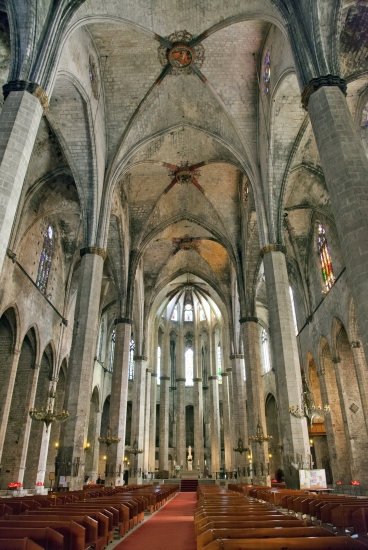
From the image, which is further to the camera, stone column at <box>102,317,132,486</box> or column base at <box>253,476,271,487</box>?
stone column at <box>102,317,132,486</box>

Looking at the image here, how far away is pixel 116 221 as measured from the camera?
76.1 feet

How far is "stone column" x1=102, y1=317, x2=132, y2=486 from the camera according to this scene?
21109 mm

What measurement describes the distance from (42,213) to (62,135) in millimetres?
5038

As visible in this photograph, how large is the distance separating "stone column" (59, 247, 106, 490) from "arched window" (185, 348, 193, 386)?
28.4 m

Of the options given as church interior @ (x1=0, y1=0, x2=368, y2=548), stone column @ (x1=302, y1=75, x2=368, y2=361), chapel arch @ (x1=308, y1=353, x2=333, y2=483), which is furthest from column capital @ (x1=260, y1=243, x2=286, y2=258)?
chapel arch @ (x1=308, y1=353, x2=333, y2=483)

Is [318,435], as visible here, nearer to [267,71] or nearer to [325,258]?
[325,258]

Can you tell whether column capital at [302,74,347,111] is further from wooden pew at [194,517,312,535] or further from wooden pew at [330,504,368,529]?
wooden pew at [194,517,312,535]

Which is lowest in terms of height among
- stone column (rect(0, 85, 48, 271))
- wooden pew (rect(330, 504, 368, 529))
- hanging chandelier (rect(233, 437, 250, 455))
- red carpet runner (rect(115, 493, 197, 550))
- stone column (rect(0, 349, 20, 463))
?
red carpet runner (rect(115, 493, 197, 550))

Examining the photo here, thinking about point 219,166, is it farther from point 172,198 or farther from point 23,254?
point 23,254

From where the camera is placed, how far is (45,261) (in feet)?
76.2

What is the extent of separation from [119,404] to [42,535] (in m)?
19.6

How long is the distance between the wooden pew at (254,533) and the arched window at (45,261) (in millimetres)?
20281

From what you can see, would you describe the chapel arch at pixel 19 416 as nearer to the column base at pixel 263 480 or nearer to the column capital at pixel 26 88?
the column base at pixel 263 480

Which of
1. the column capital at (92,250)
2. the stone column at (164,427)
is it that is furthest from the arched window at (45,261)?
the stone column at (164,427)
